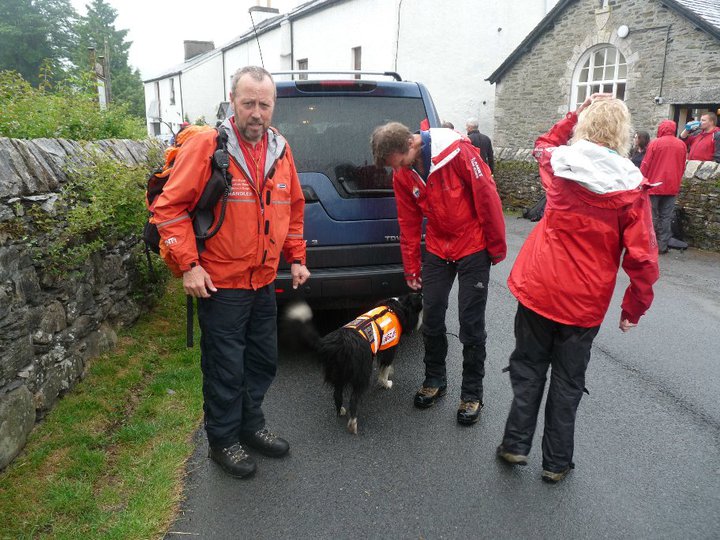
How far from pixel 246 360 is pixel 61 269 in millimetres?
1523

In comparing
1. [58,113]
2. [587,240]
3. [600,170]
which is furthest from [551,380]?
[58,113]

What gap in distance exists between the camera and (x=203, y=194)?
2.81 metres

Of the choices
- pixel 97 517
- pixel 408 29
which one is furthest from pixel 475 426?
pixel 408 29

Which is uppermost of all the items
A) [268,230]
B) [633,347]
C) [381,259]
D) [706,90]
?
[706,90]

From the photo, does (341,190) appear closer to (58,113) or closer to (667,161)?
(58,113)

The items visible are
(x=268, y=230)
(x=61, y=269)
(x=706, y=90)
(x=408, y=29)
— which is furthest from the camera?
(x=408, y=29)

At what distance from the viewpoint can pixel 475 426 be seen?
3783 mm

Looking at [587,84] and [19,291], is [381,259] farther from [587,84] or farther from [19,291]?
[587,84]

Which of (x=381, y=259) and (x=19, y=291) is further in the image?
(x=381, y=259)

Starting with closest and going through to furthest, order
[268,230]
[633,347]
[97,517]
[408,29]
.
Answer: [97,517] → [268,230] → [633,347] → [408,29]

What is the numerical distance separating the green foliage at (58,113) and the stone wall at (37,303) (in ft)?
1.00

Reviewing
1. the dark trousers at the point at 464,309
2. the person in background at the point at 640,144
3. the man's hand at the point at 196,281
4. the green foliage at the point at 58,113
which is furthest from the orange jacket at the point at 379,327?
the person in background at the point at 640,144

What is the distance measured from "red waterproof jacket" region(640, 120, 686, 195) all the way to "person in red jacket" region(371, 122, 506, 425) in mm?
7071

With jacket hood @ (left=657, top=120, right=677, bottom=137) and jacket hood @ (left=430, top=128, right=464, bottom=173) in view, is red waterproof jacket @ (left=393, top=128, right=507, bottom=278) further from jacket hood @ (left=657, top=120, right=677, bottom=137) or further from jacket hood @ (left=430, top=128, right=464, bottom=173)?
jacket hood @ (left=657, top=120, right=677, bottom=137)
